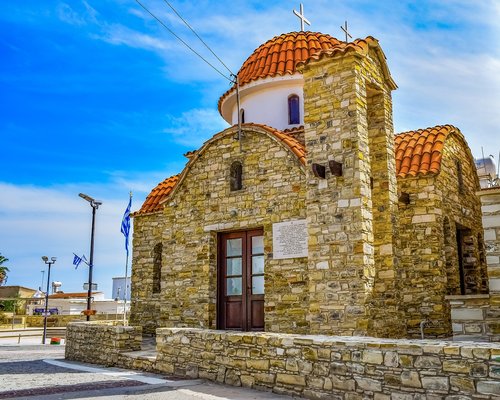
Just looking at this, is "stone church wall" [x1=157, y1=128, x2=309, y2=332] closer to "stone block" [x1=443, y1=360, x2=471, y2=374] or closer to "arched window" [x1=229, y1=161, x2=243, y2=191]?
"arched window" [x1=229, y1=161, x2=243, y2=191]

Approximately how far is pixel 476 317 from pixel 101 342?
7288 millimetres

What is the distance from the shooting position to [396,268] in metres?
9.44

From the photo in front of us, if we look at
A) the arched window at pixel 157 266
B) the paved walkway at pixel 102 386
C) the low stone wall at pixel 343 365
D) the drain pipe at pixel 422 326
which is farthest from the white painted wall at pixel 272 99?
the paved walkway at pixel 102 386

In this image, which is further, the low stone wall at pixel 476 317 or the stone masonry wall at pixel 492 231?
the stone masonry wall at pixel 492 231

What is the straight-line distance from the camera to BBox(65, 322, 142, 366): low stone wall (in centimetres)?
1003

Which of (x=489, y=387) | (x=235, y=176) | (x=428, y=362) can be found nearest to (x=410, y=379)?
(x=428, y=362)

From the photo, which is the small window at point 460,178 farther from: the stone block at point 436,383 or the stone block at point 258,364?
the stone block at point 436,383

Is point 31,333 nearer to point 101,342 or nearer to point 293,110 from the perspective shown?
point 101,342

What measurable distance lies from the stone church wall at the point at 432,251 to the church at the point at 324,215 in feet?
0.08

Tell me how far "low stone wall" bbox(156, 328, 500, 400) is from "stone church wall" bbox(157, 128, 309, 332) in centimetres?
265

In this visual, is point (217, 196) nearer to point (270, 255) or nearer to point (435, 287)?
point (270, 255)

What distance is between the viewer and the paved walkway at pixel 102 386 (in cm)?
646

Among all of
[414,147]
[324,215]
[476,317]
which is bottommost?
[476,317]

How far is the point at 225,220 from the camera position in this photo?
1150cm
